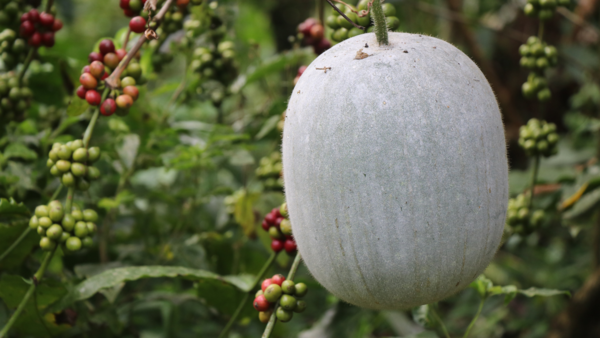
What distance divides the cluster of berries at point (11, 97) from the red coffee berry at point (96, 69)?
0.38m

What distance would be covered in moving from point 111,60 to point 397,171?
24.8 inches

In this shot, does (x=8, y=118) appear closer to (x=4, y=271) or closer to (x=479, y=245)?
(x=4, y=271)

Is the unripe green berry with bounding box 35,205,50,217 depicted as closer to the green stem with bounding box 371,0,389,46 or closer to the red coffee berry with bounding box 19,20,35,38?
the red coffee berry with bounding box 19,20,35,38

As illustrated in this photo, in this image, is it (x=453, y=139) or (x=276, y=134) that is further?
(x=276, y=134)

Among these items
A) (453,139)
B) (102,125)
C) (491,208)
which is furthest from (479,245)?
(102,125)

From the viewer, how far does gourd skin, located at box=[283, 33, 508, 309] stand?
800 mm

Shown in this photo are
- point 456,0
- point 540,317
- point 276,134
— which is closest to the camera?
point 276,134

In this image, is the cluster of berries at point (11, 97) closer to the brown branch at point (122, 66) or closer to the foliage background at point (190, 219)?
the foliage background at point (190, 219)

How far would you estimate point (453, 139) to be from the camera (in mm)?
805

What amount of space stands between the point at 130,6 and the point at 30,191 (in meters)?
0.60

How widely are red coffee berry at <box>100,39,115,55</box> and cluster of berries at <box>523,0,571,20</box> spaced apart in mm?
964

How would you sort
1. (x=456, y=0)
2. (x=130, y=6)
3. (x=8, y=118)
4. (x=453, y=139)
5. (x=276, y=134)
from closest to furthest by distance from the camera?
(x=453, y=139) → (x=130, y=6) → (x=8, y=118) → (x=276, y=134) → (x=456, y=0)

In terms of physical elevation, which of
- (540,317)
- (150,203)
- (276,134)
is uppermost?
(276,134)

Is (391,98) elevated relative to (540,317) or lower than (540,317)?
elevated
